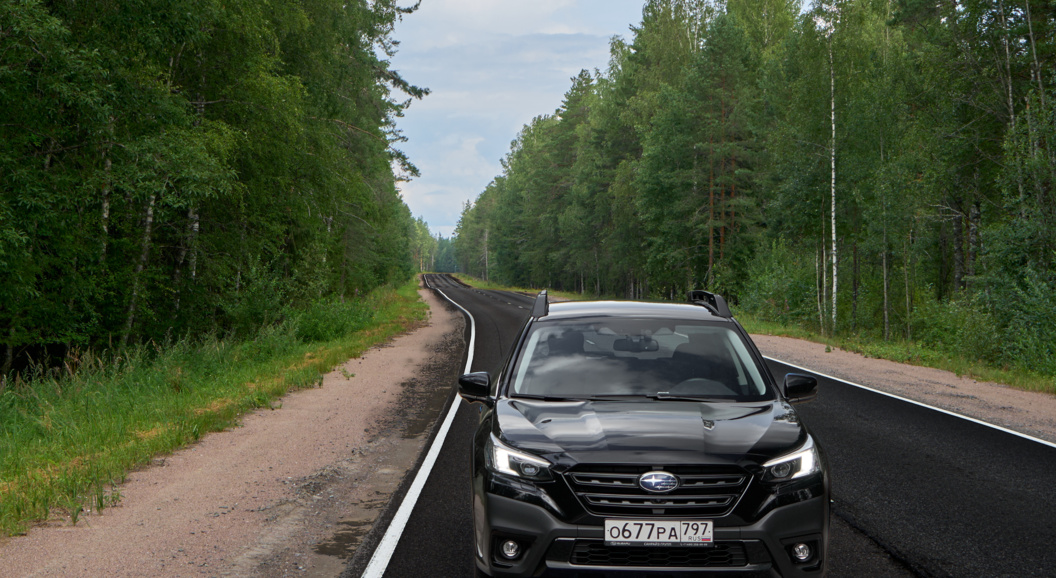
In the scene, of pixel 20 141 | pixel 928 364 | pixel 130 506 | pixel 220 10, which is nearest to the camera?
pixel 130 506

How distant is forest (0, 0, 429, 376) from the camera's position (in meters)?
11.7

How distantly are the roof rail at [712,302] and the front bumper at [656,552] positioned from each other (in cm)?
190

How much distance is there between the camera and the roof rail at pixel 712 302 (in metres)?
5.22

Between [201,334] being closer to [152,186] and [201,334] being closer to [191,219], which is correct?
[191,219]

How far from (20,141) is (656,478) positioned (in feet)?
41.5

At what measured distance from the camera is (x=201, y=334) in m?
18.0

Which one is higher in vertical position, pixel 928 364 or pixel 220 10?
pixel 220 10

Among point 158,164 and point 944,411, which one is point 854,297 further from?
point 158,164

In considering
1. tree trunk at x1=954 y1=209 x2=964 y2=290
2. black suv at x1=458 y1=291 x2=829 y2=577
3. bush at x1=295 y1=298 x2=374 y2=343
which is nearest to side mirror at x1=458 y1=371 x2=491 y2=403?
black suv at x1=458 y1=291 x2=829 y2=577

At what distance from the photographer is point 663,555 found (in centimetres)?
341

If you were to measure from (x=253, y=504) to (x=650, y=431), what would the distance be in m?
3.85

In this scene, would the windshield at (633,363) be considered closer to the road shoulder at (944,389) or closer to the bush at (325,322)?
the road shoulder at (944,389)

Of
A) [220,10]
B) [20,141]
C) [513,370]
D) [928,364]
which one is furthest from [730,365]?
[928,364]

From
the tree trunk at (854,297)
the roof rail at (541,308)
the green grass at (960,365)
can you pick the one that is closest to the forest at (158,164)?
the roof rail at (541,308)
